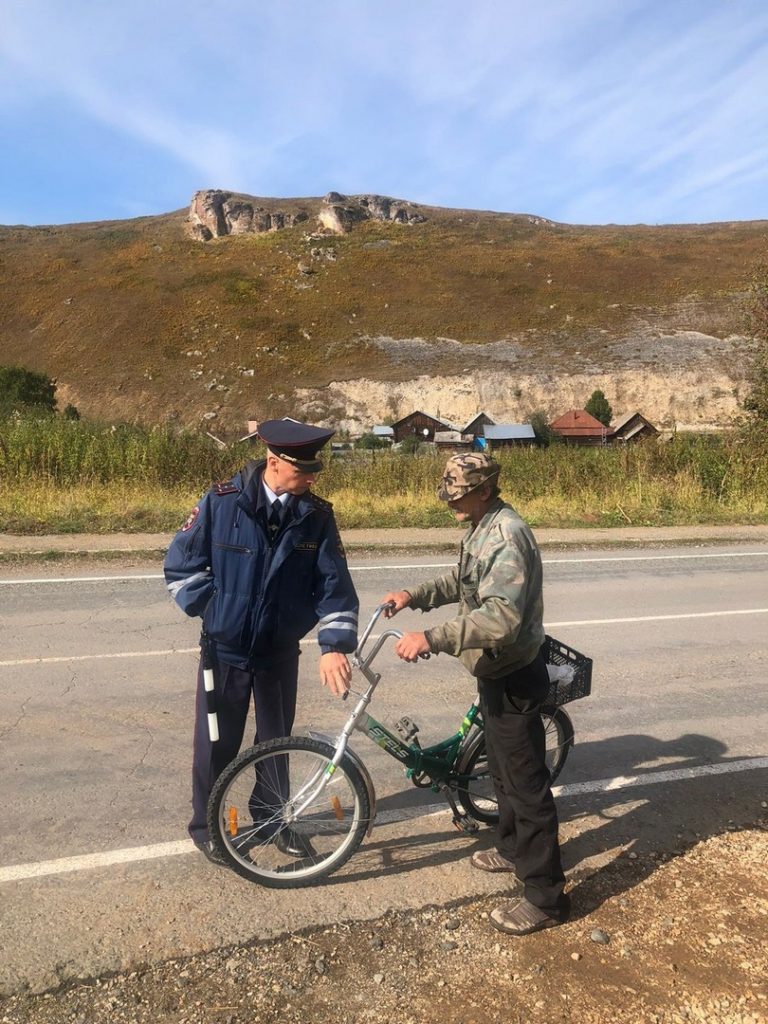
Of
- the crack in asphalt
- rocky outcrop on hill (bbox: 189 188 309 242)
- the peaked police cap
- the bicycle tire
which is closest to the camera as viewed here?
the peaked police cap

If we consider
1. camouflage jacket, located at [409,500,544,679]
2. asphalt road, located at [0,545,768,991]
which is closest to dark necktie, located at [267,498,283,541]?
camouflage jacket, located at [409,500,544,679]

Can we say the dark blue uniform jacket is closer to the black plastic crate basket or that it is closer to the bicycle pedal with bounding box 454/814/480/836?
the black plastic crate basket

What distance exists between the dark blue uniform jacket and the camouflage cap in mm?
625

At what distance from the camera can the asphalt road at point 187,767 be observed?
3.21m

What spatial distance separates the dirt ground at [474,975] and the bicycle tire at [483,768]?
622 millimetres

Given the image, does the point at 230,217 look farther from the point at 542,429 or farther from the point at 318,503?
the point at 318,503

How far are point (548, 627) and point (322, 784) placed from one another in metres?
4.65

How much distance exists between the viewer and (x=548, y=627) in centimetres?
768

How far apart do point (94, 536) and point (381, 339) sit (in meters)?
60.8

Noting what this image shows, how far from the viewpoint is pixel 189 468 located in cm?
1709

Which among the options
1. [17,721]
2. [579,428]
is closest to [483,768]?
[17,721]

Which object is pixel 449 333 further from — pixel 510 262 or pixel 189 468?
pixel 189 468

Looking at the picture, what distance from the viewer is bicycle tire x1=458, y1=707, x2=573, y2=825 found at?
3.83m

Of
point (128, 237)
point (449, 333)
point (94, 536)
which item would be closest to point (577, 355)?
point (449, 333)
